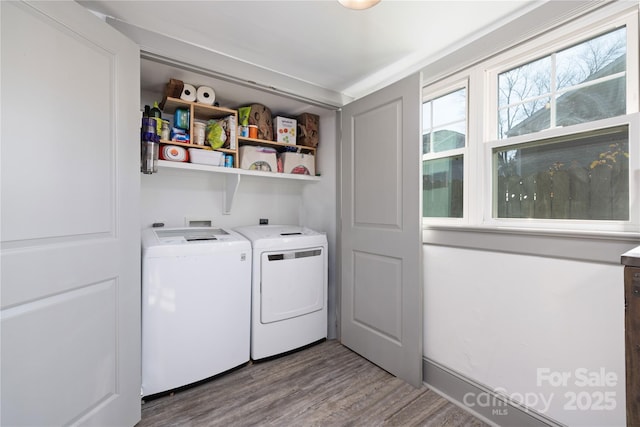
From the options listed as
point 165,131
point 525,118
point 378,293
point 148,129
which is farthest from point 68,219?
point 525,118

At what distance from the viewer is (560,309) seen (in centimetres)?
132

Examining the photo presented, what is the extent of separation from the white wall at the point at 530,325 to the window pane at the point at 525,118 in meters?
0.69

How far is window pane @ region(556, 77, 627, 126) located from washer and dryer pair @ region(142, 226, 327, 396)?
69.3 inches

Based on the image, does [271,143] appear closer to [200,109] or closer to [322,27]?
[200,109]

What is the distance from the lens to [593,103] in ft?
4.23

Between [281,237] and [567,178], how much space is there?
179 cm

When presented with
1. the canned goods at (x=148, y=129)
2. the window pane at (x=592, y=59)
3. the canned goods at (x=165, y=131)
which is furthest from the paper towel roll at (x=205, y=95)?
the window pane at (x=592, y=59)

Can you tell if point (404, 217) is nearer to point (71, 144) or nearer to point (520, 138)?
point (520, 138)

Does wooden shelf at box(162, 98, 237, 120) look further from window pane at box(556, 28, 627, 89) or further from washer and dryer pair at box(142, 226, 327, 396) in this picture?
window pane at box(556, 28, 627, 89)

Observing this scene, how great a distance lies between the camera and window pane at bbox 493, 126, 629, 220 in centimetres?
123

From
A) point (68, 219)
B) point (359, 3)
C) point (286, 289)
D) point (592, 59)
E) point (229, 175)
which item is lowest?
point (286, 289)

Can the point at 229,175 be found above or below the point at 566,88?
below

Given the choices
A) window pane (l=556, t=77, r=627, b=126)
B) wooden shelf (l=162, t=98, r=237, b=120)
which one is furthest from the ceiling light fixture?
wooden shelf (l=162, t=98, r=237, b=120)

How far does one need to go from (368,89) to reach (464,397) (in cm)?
232
